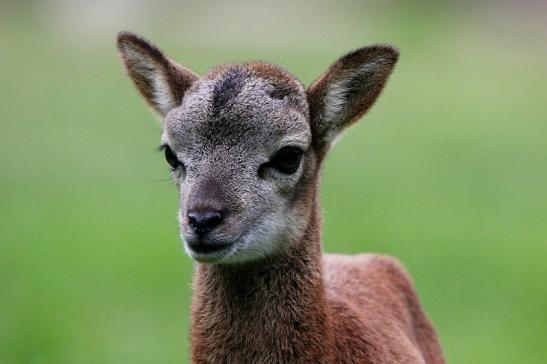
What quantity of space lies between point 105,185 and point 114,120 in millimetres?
6443

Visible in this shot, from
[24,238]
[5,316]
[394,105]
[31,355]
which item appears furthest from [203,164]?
[394,105]

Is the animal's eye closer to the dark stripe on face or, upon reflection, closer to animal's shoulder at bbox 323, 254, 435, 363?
the dark stripe on face

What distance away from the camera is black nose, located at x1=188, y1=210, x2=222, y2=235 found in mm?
6609

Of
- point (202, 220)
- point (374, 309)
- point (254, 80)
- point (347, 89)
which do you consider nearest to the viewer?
point (202, 220)

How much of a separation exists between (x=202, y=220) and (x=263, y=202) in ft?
1.62

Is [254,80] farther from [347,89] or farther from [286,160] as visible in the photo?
[347,89]

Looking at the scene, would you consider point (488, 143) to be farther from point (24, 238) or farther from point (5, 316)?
point (5, 316)

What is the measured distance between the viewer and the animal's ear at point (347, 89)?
753cm

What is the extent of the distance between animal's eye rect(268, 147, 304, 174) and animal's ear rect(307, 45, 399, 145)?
1.24 ft

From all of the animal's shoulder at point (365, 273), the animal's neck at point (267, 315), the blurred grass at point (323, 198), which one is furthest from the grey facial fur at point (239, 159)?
the blurred grass at point (323, 198)

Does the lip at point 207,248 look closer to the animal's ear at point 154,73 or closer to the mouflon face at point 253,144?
the mouflon face at point 253,144

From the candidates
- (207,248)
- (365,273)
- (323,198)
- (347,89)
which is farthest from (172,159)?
(323,198)

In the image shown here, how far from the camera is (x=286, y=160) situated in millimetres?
7129

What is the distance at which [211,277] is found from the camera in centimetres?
732
